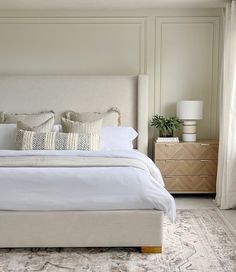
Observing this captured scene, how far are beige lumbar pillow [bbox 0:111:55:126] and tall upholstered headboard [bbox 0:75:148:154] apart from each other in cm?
18

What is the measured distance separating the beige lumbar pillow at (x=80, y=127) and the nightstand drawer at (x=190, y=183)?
42.8 inches

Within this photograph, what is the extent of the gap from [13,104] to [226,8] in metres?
2.77

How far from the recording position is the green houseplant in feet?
16.6

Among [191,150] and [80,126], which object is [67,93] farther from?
[191,150]

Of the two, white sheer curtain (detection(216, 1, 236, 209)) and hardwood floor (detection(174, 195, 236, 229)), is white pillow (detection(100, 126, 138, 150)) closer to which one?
hardwood floor (detection(174, 195, 236, 229))

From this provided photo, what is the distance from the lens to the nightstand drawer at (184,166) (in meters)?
4.95

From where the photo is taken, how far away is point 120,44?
524 centimetres

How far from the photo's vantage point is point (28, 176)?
126 inches

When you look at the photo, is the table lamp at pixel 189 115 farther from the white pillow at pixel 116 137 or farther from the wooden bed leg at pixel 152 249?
the wooden bed leg at pixel 152 249

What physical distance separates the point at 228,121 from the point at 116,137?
126cm

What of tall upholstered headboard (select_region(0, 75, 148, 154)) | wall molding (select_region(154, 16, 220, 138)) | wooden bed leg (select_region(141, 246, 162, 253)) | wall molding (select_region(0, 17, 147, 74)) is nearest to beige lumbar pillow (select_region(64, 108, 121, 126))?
tall upholstered headboard (select_region(0, 75, 148, 154))

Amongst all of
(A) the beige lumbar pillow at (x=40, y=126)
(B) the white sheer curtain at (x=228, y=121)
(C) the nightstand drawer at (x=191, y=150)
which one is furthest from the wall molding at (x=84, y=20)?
(C) the nightstand drawer at (x=191, y=150)

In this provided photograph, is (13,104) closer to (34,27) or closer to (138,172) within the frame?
(34,27)

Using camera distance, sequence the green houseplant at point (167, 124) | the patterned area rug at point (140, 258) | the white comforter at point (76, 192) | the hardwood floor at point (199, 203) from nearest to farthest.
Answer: the patterned area rug at point (140, 258) < the white comforter at point (76, 192) < the hardwood floor at point (199, 203) < the green houseplant at point (167, 124)
